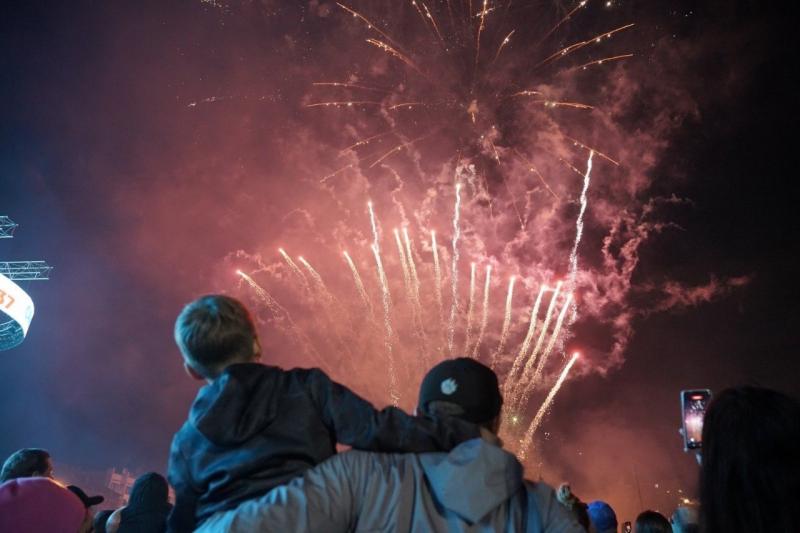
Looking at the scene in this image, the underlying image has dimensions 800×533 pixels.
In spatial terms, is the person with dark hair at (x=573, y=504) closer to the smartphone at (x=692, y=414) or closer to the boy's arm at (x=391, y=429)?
the smartphone at (x=692, y=414)

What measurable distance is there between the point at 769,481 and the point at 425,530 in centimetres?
124

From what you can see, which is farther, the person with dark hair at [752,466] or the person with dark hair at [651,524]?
the person with dark hair at [651,524]

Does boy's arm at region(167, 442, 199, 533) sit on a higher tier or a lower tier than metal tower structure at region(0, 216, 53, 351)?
lower

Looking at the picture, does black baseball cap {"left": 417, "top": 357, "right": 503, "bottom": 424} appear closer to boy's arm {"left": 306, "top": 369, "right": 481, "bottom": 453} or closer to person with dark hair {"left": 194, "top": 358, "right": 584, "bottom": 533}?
boy's arm {"left": 306, "top": 369, "right": 481, "bottom": 453}

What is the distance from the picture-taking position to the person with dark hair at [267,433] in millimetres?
2418

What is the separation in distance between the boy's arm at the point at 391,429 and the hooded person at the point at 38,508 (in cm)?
251

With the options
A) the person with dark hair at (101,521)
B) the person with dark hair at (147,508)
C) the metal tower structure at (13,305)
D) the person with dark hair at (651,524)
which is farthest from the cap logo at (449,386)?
the metal tower structure at (13,305)

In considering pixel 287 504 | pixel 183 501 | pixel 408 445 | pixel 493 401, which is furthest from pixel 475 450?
pixel 183 501

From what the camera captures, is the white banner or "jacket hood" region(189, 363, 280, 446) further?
the white banner

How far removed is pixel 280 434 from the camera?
2619mm


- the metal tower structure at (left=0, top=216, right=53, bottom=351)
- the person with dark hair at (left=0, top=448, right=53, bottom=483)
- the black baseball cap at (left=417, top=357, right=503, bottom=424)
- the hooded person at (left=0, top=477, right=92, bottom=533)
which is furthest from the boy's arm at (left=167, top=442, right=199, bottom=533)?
the metal tower structure at (left=0, top=216, right=53, bottom=351)

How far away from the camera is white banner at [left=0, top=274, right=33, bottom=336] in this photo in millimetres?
20250

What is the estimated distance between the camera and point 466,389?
2584 millimetres

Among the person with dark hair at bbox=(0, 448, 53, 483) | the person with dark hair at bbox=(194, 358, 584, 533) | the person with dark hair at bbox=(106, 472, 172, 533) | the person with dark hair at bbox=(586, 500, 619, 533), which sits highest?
the person with dark hair at bbox=(194, 358, 584, 533)
